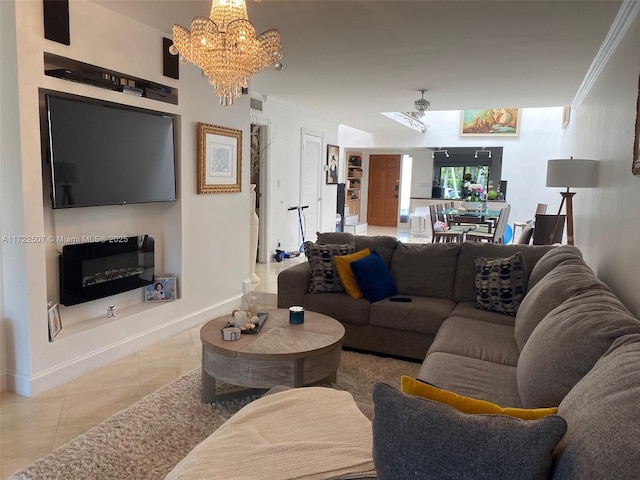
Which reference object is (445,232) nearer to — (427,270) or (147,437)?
(427,270)

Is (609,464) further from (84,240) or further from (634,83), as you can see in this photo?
(84,240)

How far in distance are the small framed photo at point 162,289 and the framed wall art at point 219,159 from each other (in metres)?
0.83

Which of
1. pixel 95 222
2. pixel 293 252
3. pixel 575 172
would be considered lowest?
pixel 293 252

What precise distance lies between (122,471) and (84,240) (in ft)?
5.81

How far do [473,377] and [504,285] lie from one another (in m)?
1.31

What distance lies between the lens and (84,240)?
3.35 meters

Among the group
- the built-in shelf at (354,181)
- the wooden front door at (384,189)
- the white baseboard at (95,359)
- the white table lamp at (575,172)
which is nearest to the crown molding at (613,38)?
the white table lamp at (575,172)

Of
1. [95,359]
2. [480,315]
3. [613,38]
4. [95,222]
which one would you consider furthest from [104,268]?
[613,38]

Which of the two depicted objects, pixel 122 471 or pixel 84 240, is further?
pixel 84 240


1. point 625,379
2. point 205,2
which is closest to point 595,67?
point 205,2

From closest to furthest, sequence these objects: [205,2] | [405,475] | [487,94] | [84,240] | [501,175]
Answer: [405,475], [205,2], [84,240], [487,94], [501,175]

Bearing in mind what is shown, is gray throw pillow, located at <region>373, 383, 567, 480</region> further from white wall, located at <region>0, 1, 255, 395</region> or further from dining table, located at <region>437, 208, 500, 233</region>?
dining table, located at <region>437, 208, 500, 233</region>

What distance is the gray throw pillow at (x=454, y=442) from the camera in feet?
3.43

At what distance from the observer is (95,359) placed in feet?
10.9
